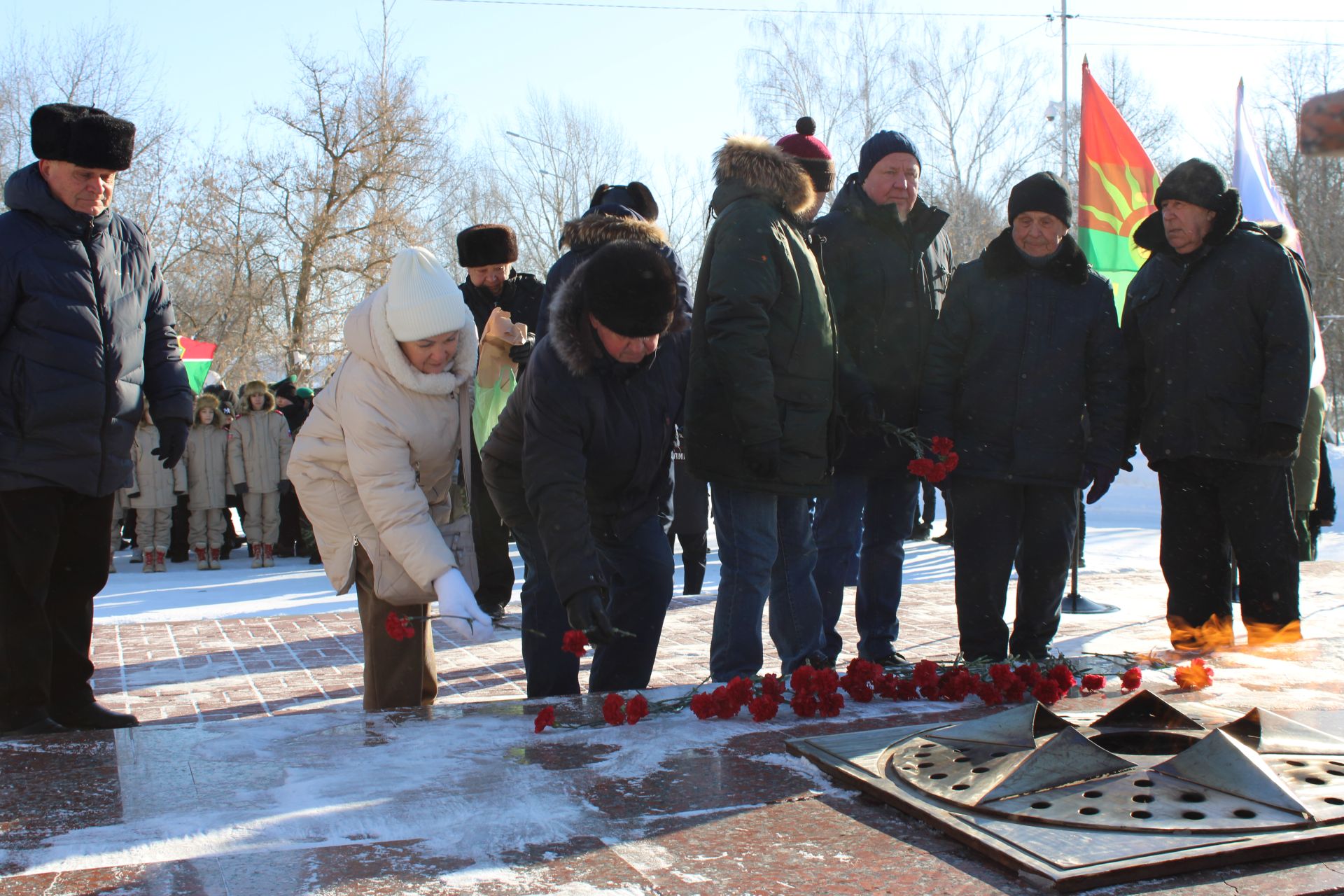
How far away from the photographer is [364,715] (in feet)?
11.9

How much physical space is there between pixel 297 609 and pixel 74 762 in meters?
4.58

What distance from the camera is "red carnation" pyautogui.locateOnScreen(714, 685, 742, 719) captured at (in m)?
3.49

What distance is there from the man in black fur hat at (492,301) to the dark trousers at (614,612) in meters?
Answer: 2.48

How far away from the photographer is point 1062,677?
3.76m

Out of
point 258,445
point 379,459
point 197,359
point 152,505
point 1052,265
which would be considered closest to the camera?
point 379,459

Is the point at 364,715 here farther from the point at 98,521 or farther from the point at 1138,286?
the point at 1138,286

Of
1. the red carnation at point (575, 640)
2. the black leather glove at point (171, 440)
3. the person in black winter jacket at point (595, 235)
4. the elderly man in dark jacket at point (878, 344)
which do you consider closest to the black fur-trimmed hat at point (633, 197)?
the person in black winter jacket at point (595, 235)

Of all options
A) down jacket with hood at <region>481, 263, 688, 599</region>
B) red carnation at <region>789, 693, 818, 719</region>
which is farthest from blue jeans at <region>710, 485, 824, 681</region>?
red carnation at <region>789, 693, 818, 719</region>

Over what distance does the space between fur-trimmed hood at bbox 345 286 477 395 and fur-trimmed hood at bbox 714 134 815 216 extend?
3.80ft

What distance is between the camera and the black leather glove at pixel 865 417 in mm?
4500

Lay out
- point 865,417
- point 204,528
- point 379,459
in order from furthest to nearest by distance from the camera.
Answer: point 204,528, point 865,417, point 379,459

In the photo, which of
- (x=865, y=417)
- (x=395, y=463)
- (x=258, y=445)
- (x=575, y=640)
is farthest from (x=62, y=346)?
(x=258, y=445)

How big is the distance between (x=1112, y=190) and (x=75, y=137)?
7508mm

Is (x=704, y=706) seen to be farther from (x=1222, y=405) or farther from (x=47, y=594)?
(x=1222, y=405)
